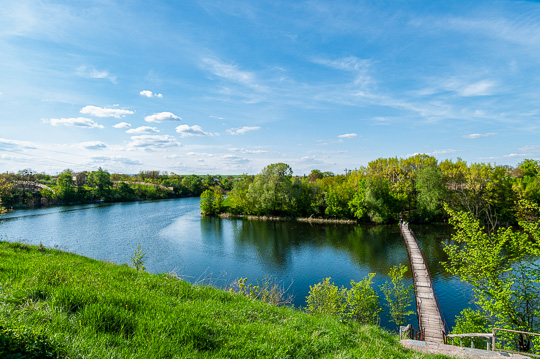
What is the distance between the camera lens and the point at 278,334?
17.2 ft

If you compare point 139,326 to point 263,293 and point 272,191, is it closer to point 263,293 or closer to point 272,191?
point 263,293

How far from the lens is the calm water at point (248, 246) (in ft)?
90.5

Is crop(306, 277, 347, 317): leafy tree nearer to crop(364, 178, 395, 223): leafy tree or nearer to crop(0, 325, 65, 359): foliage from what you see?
crop(0, 325, 65, 359): foliage

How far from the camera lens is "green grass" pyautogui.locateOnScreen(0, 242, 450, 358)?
3.38 metres

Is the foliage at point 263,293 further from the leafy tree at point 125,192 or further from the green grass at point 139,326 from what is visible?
the leafy tree at point 125,192

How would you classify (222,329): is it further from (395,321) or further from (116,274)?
(395,321)

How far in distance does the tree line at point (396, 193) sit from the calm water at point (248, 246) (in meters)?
6.14

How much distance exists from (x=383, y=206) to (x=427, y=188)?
371 inches

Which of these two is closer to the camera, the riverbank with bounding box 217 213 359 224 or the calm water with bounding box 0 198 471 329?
the calm water with bounding box 0 198 471 329

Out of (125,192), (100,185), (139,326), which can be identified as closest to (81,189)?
(100,185)

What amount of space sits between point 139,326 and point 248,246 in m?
37.5

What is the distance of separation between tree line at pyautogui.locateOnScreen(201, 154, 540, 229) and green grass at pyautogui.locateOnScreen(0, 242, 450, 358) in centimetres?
5384

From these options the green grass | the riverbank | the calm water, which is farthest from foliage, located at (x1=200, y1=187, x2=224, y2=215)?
the green grass

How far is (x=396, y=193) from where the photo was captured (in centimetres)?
6000
